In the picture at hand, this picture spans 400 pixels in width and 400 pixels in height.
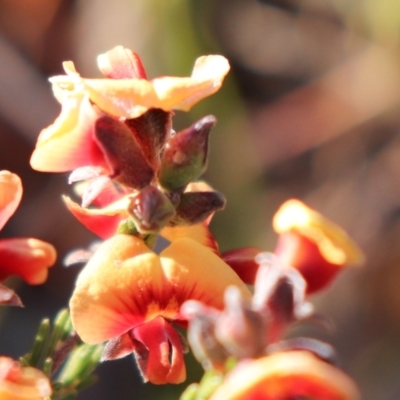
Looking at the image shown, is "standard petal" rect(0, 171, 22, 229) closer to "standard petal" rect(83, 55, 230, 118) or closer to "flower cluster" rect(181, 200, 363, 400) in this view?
"standard petal" rect(83, 55, 230, 118)

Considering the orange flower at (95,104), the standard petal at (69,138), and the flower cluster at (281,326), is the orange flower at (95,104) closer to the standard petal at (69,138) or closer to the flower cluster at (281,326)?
the standard petal at (69,138)

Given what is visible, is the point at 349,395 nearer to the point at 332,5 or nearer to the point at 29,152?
the point at 29,152

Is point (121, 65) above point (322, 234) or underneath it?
above

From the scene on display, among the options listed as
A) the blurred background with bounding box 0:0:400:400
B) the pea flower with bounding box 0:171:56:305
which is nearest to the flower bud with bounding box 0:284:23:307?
the pea flower with bounding box 0:171:56:305

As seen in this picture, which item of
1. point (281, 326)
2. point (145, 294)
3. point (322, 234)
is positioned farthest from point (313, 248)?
point (145, 294)

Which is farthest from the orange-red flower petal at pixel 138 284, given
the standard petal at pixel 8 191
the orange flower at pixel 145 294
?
the standard petal at pixel 8 191

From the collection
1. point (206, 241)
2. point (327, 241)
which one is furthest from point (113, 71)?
point (327, 241)

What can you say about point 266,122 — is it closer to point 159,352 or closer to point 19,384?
point 159,352
